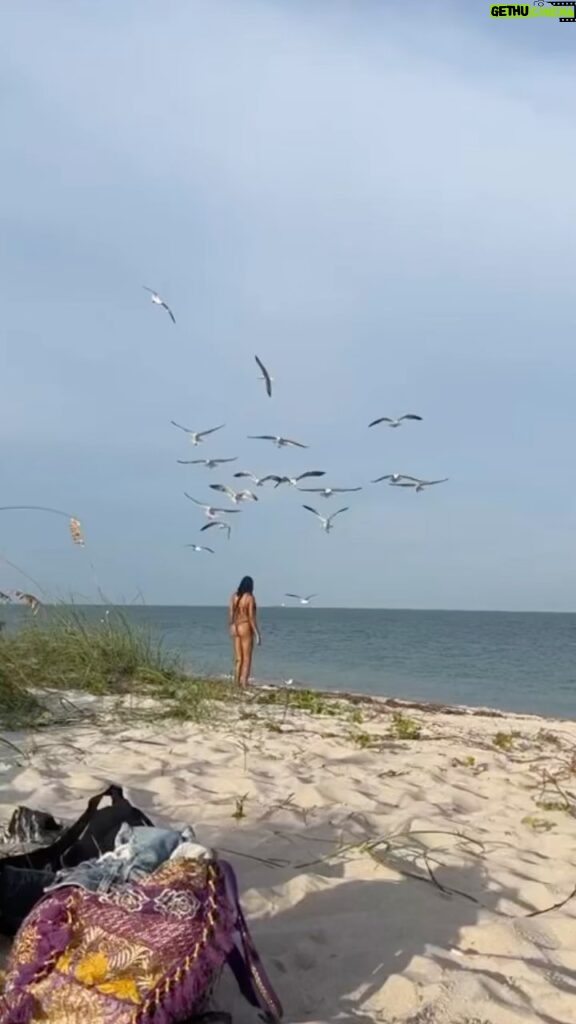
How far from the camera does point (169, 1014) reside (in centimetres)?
194

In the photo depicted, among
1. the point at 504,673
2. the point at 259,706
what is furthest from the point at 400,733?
the point at 504,673

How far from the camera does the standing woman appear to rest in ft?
35.5

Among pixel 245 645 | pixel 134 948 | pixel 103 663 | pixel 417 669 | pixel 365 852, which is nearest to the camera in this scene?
pixel 134 948

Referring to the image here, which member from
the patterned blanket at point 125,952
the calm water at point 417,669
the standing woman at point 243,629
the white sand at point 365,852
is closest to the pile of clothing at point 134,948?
the patterned blanket at point 125,952

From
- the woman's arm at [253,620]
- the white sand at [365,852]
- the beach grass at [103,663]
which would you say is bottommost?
the white sand at [365,852]

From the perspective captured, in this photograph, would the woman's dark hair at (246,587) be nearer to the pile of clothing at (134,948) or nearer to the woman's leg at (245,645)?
the woman's leg at (245,645)

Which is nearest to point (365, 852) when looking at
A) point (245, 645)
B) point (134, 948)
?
point (134, 948)

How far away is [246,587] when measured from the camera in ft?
36.7

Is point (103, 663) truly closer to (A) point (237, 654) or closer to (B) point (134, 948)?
(A) point (237, 654)

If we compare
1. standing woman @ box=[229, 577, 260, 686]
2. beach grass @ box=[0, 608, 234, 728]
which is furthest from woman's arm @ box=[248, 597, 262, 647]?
beach grass @ box=[0, 608, 234, 728]

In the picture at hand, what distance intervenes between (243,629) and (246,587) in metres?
0.56

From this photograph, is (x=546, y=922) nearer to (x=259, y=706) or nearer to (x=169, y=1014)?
(x=169, y=1014)

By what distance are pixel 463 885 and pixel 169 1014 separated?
1.44 metres

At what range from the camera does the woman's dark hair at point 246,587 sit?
11.1 m
